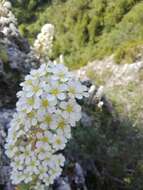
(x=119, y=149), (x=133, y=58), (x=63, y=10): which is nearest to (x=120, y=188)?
(x=119, y=149)

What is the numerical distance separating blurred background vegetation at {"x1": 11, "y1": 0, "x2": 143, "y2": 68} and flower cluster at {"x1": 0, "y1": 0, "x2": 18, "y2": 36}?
25929mm

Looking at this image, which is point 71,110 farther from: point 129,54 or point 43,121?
point 129,54

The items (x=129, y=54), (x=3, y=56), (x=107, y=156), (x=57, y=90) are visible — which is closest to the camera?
(x=57, y=90)

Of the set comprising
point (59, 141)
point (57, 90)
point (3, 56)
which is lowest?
point (59, 141)

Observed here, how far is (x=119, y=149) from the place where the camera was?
29.8ft

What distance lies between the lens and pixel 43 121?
3666 millimetres

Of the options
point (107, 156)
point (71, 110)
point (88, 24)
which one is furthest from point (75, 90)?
point (88, 24)

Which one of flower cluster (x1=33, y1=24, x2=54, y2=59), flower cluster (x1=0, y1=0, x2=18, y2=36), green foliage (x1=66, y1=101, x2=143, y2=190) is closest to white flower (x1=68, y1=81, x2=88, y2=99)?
green foliage (x1=66, y1=101, x2=143, y2=190)

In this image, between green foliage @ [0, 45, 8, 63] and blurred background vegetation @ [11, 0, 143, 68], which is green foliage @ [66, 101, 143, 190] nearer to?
green foliage @ [0, 45, 8, 63]

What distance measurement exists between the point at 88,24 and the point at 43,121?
149 ft

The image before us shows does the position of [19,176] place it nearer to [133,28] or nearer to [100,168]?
[100,168]

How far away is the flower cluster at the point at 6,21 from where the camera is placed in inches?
456

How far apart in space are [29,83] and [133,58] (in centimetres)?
1424

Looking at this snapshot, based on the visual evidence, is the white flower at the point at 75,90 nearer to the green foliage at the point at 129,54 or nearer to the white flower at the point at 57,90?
the white flower at the point at 57,90
